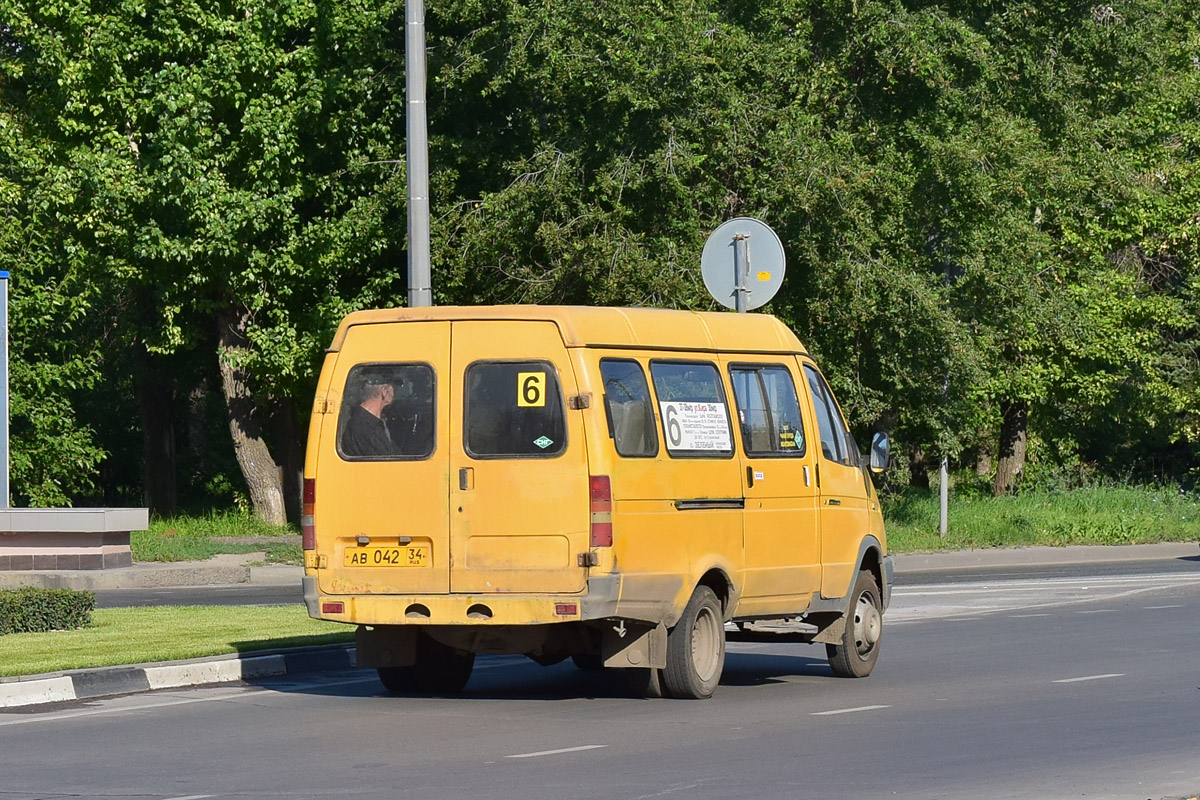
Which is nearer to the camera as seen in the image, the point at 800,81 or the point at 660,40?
the point at 660,40

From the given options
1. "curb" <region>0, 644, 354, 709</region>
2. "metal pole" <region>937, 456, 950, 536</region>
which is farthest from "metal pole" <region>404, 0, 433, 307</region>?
Result: "metal pole" <region>937, 456, 950, 536</region>

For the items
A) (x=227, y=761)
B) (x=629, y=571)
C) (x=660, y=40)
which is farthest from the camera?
(x=660, y=40)

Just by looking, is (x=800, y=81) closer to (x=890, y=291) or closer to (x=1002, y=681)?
(x=890, y=291)

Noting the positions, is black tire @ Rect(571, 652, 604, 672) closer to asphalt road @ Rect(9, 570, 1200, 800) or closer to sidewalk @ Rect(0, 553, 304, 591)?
asphalt road @ Rect(9, 570, 1200, 800)

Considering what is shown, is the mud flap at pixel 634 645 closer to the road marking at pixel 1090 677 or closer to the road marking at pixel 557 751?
the road marking at pixel 557 751

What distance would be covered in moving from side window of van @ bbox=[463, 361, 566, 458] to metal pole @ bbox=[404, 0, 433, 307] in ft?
12.8

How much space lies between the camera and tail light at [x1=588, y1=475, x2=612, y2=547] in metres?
11.3

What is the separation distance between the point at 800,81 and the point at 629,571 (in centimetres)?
1811

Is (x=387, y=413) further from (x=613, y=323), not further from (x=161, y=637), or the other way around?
(x=161, y=637)

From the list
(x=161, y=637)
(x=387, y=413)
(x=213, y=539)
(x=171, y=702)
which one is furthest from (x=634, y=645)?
(x=213, y=539)

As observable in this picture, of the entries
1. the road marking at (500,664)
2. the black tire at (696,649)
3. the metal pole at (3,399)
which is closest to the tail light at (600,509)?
the black tire at (696,649)

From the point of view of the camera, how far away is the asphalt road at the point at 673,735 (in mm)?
8641

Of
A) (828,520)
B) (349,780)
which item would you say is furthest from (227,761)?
(828,520)

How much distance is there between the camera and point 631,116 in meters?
26.6
